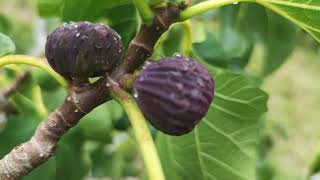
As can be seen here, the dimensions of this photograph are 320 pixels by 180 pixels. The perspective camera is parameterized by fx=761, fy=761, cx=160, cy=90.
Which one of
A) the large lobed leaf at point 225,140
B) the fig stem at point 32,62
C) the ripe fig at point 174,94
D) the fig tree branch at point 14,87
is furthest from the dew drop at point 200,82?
the fig tree branch at point 14,87

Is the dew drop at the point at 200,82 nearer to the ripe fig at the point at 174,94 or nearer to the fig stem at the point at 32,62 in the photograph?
the ripe fig at the point at 174,94

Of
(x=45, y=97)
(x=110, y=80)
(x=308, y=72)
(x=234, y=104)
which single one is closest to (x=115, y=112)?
(x=45, y=97)

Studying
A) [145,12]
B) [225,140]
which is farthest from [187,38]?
[145,12]

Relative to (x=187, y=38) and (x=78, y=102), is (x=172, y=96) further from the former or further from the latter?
(x=187, y=38)

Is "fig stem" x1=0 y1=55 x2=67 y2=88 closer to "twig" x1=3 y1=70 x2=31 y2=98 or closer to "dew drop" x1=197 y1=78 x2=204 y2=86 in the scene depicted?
"dew drop" x1=197 y1=78 x2=204 y2=86

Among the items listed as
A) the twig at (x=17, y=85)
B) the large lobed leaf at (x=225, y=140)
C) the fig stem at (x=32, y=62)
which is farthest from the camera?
the twig at (x=17, y=85)
